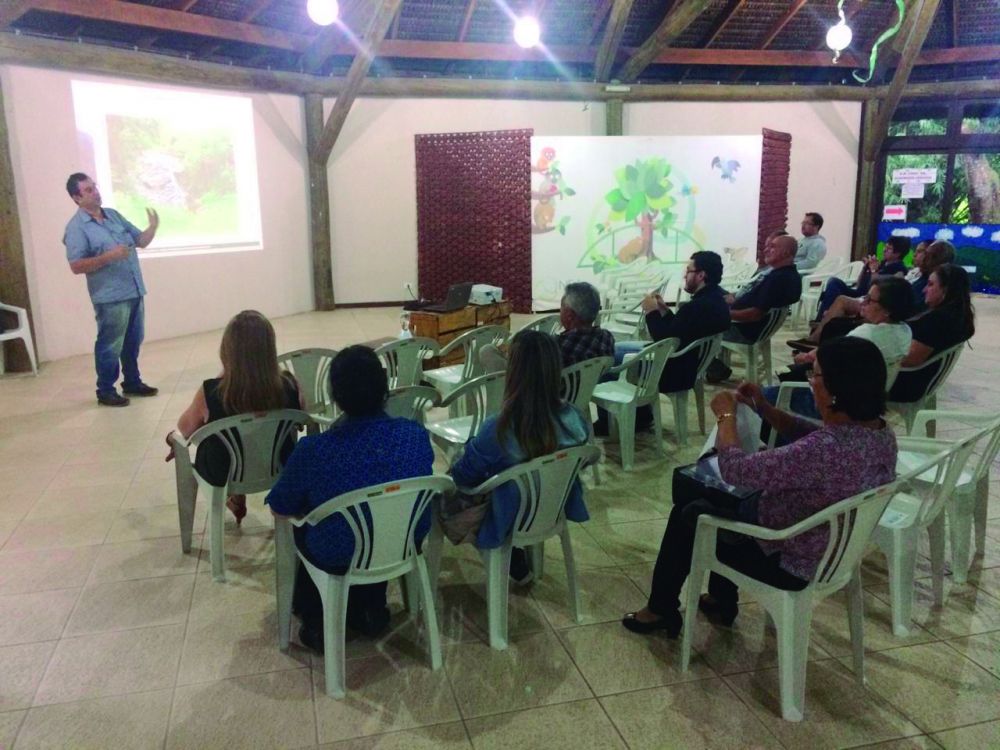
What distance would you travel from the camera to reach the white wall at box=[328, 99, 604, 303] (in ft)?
29.0

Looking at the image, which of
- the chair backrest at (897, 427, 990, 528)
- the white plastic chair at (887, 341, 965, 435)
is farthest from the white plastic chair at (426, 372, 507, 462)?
the white plastic chair at (887, 341, 965, 435)

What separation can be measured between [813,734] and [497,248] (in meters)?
7.04

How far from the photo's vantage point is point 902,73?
29.8ft

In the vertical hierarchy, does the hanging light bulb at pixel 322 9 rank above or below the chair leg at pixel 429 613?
above

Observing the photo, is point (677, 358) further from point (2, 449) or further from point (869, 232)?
point (869, 232)

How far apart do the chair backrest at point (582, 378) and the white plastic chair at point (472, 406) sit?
35 cm

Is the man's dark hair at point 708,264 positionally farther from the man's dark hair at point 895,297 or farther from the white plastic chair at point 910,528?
the white plastic chair at point 910,528

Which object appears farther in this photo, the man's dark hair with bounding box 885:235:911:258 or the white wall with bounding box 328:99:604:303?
the white wall with bounding box 328:99:604:303

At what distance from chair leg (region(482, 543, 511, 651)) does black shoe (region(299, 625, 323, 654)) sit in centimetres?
53

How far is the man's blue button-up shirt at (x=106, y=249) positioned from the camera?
493cm

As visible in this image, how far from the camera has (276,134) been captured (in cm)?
825

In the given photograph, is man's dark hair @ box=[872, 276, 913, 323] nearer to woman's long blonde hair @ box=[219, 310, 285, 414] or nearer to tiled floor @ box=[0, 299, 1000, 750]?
tiled floor @ box=[0, 299, 1000, 750]

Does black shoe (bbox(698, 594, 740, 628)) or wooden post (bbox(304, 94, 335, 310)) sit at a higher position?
Answer: wooden post (bbox(304, 94, 335, 310))

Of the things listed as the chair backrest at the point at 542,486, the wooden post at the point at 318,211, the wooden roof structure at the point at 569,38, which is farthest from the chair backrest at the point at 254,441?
the wooden post at the point at 318,211
